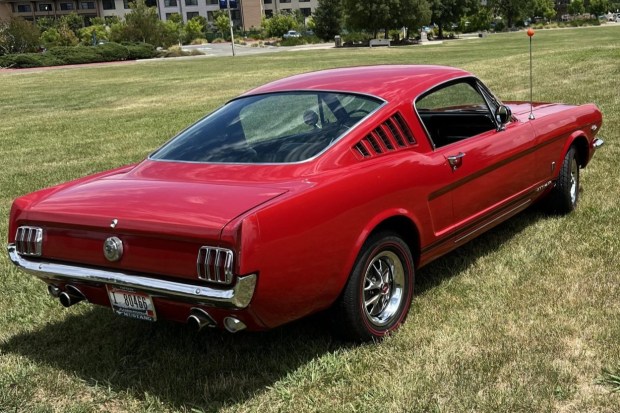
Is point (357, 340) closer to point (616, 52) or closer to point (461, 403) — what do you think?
point (461, 403)

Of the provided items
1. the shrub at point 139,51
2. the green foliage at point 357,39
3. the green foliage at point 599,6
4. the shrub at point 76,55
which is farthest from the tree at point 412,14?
the green foliage at point 599,6

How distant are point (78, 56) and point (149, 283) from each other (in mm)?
49626

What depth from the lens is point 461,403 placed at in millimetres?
2902

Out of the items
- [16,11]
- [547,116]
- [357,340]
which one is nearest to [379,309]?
[357,340]

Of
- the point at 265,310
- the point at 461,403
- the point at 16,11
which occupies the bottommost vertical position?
the point at 461,403

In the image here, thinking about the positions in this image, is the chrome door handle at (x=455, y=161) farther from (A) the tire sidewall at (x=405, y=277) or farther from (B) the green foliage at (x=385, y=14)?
(B) the green foliage at (x=385, y=14)

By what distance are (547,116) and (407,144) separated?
6.08 feet

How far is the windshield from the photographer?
354 centimetres

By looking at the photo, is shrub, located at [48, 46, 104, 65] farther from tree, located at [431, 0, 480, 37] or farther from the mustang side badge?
the mustang side badge

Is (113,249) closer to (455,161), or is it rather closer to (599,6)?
(455,161)

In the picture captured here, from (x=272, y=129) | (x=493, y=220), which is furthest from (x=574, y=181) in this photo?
(x=272, y=129)

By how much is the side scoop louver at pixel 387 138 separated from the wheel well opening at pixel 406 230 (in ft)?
1.23

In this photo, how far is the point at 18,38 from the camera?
59.7 metres

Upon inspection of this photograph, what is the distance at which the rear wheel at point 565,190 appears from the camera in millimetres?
5273
